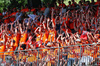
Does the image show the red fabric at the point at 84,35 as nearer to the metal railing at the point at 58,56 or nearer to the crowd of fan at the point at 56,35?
the crowd of fan at the point at 56,35

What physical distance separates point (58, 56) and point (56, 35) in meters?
1.61

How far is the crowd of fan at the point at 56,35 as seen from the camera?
738 cm

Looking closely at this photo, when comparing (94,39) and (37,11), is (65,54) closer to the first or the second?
(94,39)

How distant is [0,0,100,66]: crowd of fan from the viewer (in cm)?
738

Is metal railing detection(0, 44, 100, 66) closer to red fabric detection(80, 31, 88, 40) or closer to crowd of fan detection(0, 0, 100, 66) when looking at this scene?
crowd of fan detection(0, 0, 100, 66)

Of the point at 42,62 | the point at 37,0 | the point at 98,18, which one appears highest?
the point at 37,0

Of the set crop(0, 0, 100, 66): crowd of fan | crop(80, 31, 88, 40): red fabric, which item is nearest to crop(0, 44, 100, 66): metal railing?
crop(0, 0, 100, 66): crowd of fan

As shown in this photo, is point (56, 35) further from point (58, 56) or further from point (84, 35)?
point (58, 56)

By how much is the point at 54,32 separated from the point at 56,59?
164cm

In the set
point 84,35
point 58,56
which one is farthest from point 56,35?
point 58,56

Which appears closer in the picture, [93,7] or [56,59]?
[56,59]

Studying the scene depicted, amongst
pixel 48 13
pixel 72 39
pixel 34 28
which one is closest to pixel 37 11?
pixel 48 13

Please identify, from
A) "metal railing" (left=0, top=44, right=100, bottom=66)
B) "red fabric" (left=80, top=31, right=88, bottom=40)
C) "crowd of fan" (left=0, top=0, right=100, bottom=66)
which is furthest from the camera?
"red fabric" (left=80, top=31, right=88, bottom=40)

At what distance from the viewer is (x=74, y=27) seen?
8.99 m
